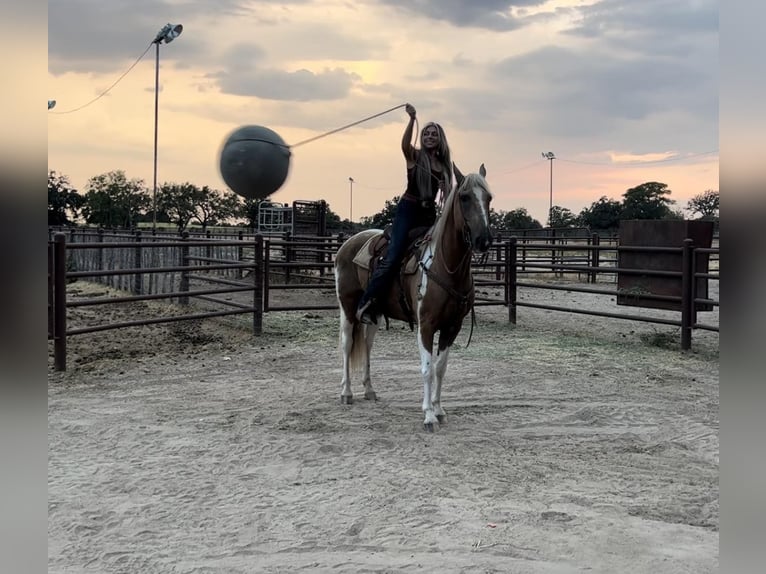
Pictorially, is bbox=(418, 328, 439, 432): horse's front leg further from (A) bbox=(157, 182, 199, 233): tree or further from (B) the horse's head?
(A) bbox=(157, 182, 199, 233): tree

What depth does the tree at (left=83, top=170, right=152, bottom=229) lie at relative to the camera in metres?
44.6

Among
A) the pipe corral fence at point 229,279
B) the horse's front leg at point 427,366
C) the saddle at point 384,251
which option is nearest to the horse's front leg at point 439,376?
the horse's front leg at point 427,366

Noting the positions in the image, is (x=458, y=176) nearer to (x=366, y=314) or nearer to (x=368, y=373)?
(x=366, y=314)

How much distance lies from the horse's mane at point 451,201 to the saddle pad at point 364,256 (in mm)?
804

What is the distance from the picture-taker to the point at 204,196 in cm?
4959

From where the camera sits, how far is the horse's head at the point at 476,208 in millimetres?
3926

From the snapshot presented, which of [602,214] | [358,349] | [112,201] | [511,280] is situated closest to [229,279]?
[511,280]

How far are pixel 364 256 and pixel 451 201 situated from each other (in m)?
1.15

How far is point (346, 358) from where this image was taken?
17.5ft

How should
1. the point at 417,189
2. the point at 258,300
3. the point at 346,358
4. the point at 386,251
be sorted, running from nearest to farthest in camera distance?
the point at 417,189 < the point at 386,251 < the point at 346,358 < the point at 258,300
